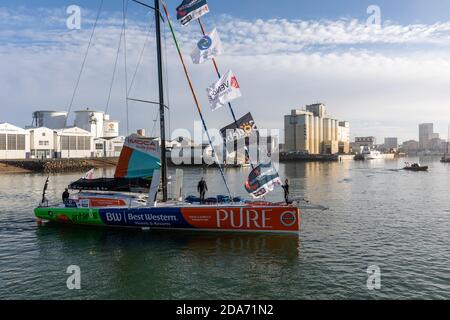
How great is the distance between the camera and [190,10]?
19.6m

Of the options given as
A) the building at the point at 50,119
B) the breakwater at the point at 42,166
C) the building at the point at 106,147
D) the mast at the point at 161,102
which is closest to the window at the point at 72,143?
the building at the point at 106,147

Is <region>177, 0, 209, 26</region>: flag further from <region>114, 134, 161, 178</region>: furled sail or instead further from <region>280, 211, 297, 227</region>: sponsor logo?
<region>280, 211, 297, 227</region>: sponsor logo

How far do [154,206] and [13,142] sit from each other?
89.1 m

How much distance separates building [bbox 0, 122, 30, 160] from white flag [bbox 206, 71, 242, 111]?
3465 inches

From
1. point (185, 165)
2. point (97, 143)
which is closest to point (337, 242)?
point (185, 165)

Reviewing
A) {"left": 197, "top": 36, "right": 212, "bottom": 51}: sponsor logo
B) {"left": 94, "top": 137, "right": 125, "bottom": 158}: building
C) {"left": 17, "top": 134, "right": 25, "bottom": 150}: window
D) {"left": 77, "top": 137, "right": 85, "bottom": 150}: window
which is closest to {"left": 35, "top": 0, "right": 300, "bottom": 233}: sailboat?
{"left": 197, "top": 36, "right": 212, "bottom": 51}: sponsor logo

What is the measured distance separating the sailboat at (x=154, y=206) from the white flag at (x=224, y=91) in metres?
1.88

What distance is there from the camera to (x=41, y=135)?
10088cm

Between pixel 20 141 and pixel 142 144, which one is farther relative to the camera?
pixel 20 141

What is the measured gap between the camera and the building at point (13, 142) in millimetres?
90125

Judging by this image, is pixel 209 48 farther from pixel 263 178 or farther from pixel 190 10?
pixel 263 178

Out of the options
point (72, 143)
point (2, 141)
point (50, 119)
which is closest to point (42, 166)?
point (2, 141)

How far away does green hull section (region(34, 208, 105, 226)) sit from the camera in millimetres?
20906
